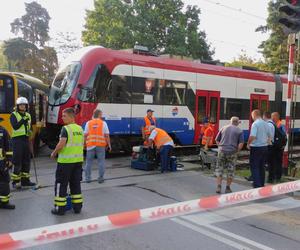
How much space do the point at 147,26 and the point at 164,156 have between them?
2871 cm

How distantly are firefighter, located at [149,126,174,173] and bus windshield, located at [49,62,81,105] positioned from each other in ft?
11.1

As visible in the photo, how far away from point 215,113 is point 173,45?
22.9 meters

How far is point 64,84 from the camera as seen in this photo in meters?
13.6

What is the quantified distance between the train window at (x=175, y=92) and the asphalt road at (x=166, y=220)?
559 cm

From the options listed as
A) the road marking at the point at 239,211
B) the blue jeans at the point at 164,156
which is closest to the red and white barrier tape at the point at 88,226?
the road marking at the point at 239,211

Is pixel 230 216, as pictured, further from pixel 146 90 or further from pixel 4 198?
pixel 146 90

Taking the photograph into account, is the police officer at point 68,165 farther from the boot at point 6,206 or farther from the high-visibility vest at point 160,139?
the high-visibility vest at point 160,139

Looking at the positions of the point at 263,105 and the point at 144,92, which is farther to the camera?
the point at 263,105

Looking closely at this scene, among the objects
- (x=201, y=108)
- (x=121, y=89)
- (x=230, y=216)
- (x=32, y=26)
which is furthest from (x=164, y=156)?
(x=32, y=26)

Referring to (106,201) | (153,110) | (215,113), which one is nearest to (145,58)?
(153,110)

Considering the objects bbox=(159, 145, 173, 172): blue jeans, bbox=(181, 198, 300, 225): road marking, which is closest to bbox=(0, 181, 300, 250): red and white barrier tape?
bbox=(181, 198, 300, 225): road marking

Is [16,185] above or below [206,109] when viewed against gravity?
below

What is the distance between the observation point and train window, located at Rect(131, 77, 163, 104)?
46.9 ft

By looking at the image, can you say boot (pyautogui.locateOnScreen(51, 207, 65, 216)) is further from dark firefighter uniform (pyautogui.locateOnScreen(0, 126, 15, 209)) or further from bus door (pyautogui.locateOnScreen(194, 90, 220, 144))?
bus door (pyautogui.locateOnScreen(194, 90, 220, 144))
